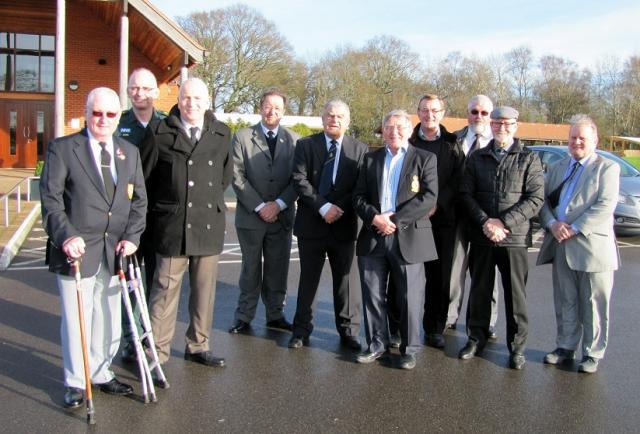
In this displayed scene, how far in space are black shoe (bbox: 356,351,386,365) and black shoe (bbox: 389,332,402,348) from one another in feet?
1.23

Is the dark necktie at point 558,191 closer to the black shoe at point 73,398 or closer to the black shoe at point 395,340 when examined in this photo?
the black shoe at point 395,340

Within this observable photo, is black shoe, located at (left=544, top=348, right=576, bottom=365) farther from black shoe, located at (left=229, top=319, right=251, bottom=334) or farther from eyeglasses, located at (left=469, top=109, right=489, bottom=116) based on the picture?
black shoe, located at (left=229, top=319, right=251, bottom=334)

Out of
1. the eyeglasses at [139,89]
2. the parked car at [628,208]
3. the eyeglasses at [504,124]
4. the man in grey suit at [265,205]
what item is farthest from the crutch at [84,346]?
the parked car at [628,208]

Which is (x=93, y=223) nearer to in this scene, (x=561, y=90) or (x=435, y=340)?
(x=435, y=340)

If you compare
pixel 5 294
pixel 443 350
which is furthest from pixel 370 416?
pixel 5 294

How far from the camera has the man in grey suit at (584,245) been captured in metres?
4.75

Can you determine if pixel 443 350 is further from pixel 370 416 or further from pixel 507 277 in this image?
pixel 370 416

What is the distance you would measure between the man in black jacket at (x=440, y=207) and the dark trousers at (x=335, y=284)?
722 mm

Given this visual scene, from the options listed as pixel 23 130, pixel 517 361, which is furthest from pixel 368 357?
pixel 23 130

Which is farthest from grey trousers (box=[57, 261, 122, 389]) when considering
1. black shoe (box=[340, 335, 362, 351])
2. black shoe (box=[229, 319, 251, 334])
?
black shoe (box=[340, 335, 362, 351])

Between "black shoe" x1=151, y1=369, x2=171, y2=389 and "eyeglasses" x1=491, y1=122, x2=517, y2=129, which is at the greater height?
"eyeglasses" x1=491, y1=122, x2=517, y2=129

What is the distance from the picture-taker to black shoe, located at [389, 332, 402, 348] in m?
5.35

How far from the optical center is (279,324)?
583cm

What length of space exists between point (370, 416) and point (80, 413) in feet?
6.11
